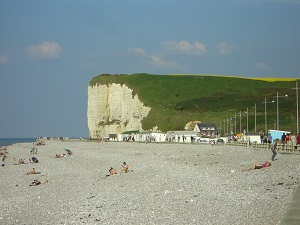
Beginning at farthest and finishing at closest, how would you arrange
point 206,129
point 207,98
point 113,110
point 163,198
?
point 207,98, point 113,110, point 206,129, point 163,198

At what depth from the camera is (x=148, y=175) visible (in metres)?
27.7

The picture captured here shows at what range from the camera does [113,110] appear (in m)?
132

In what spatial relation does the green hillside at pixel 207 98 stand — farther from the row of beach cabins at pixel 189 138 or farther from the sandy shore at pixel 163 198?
the sandy shore at pixel 163 198

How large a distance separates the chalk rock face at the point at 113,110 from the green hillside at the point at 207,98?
1.77 meters

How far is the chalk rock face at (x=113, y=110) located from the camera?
413ft

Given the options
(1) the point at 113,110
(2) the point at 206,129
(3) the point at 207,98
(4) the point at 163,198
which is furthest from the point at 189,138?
(4) the point at 163,198

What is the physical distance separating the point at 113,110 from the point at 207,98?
2429 centimetres

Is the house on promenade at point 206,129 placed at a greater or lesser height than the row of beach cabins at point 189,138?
greater

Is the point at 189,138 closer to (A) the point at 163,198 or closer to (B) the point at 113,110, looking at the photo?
(B) the point at 113,110

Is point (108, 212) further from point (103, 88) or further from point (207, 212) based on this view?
point (103, 88)

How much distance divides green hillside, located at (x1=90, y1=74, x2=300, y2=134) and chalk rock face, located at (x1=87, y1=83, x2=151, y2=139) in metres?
1.77

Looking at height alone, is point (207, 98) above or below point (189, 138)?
above

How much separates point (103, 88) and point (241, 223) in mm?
124100

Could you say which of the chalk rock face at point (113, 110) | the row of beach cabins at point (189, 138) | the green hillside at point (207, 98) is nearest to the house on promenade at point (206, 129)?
the row of beach cabins at point (189, 138)
